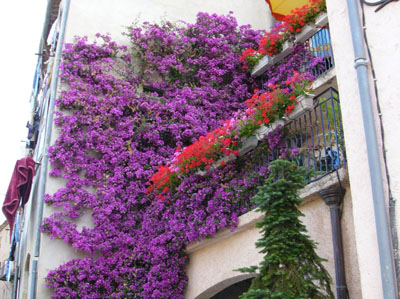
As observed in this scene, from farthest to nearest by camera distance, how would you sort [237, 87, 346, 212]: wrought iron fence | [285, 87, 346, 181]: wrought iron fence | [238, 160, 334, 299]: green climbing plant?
[237, 87, 346, 212]: wrought iron fence, [285, 87, 346, 181]: wrought iron fence, [238, 160, 334, 299]: green climbing plant

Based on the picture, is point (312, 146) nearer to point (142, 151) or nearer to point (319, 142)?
point (319, 142)

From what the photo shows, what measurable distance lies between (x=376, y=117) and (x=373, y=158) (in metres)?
0.37

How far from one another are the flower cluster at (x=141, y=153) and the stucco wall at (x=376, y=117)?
3.19m

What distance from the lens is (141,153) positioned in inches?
425

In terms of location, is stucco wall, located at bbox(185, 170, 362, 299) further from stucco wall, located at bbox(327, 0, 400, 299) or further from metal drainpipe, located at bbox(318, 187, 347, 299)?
stucco wall, located at bbox(327, 0, 400, 299)

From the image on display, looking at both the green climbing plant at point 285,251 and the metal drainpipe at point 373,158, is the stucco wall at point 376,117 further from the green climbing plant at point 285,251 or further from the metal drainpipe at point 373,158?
the green climbing plant at point 285,251

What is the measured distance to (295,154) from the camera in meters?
6.98

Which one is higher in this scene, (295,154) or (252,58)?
(252,58)

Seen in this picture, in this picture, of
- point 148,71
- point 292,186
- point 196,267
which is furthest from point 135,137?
point 292,186

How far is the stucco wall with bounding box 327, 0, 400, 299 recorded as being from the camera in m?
3.95

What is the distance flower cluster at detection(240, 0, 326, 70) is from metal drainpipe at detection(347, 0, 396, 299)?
6033 millimetres

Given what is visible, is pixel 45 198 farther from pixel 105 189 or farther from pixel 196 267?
pixel 196 267

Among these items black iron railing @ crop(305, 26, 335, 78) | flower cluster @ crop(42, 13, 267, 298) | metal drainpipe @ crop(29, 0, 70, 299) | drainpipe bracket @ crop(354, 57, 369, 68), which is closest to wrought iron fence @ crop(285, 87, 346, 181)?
flower cluster @ crop(42, 13, 267, 298)

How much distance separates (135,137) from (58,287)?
3459 millimetres
